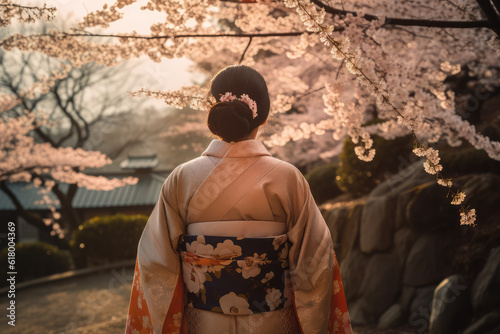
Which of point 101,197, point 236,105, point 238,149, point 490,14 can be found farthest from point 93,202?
point 490,14

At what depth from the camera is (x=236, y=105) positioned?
2129 millimetres

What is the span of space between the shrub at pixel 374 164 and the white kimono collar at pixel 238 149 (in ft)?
16.2

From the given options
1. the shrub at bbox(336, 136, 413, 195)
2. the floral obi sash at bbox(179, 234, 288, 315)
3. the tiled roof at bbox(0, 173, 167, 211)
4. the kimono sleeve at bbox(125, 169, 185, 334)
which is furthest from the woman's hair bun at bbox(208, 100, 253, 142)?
the tiled roof at bbox(0, 173, 167, 211)

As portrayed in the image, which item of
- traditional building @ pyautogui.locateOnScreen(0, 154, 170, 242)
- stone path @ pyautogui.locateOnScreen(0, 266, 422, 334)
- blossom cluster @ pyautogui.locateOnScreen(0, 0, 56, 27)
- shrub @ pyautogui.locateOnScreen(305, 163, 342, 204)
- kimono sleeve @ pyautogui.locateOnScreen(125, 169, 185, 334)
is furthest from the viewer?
traditional building @ pyautogui.locateOnScreen(0, 154, 170, 242)

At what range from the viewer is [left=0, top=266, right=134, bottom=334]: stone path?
21.3 feet

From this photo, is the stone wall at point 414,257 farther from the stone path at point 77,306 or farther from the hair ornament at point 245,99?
the hair ornament at point 245,99

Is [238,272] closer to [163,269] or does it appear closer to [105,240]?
[163,269]

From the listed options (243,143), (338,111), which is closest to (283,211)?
(243,143)

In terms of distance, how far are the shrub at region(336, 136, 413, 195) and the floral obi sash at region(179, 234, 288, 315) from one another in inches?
197

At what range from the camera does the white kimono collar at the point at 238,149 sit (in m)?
2.22

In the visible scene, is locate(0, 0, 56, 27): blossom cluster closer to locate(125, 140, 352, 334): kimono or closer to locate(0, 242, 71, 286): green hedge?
locate(125, 140, 352, 334): kimono

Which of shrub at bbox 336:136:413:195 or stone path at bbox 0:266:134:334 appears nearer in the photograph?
stone path at bbox 0:266:134:334

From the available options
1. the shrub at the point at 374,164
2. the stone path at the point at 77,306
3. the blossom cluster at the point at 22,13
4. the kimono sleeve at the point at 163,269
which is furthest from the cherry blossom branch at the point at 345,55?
the shrub at the point at 374,164

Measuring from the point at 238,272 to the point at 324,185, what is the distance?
23.0 feet
